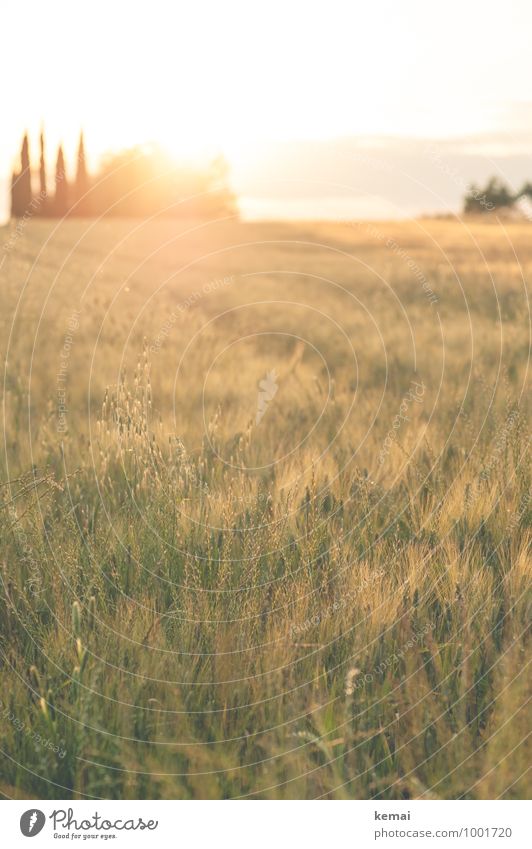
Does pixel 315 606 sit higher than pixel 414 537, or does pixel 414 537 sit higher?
pixel 414 537

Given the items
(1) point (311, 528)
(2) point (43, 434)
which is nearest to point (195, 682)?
(1) point (311, 528)

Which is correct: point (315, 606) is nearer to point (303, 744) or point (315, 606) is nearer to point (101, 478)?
point (303, 744)

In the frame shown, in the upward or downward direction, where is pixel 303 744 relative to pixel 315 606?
downward

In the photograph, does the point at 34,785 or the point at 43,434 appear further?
the point at 43,434

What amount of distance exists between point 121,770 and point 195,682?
0.85 ft

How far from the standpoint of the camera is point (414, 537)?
2445 millimetres

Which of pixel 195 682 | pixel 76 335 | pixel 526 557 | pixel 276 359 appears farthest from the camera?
pixel 276 359

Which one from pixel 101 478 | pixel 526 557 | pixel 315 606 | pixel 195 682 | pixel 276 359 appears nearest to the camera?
pixel 195 682

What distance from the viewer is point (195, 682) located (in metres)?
1.89

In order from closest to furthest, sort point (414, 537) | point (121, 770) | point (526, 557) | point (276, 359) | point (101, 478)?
point (121, 770) < point (526, 557) < point (414, 537) < point (101, 478) < point (276, 359)

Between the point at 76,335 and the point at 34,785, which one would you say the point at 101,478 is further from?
the point at 76,335

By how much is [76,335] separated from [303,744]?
3.65m
